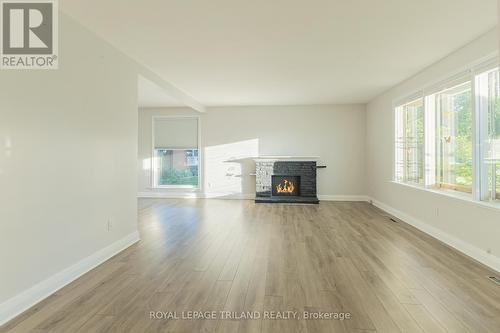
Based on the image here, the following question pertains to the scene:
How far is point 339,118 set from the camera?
7.77 metres

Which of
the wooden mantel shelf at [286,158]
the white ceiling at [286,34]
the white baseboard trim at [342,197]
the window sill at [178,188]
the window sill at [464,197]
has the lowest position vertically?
the white baseboard trim at [342,197]

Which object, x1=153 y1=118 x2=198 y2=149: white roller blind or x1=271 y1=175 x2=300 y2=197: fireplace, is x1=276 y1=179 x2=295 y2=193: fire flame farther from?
x1=153 y1=118 x2=198 y2=149: white roller blind

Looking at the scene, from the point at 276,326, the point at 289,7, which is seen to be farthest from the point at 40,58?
the point at 276,326

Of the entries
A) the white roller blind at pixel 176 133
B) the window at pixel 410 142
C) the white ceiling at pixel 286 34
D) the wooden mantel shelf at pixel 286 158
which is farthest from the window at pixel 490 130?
the white roller blind at pixel 176 133

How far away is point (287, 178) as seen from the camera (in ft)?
25.7

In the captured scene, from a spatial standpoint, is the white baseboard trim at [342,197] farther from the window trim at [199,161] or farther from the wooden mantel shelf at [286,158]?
the window trim at [199,161]

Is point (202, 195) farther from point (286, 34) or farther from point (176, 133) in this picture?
point (286, 34)

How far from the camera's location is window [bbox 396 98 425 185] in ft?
16.2

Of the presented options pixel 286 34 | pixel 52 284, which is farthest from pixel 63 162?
pixel 286 34

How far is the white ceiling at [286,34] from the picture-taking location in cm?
265

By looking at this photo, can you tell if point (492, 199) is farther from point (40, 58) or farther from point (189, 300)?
point (40, 58)

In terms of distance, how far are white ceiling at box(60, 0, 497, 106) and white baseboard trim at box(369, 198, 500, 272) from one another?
2409 mm

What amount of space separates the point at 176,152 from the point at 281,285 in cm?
626

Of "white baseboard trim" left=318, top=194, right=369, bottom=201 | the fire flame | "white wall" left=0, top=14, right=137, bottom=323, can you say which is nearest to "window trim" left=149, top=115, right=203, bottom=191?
the fire flame
